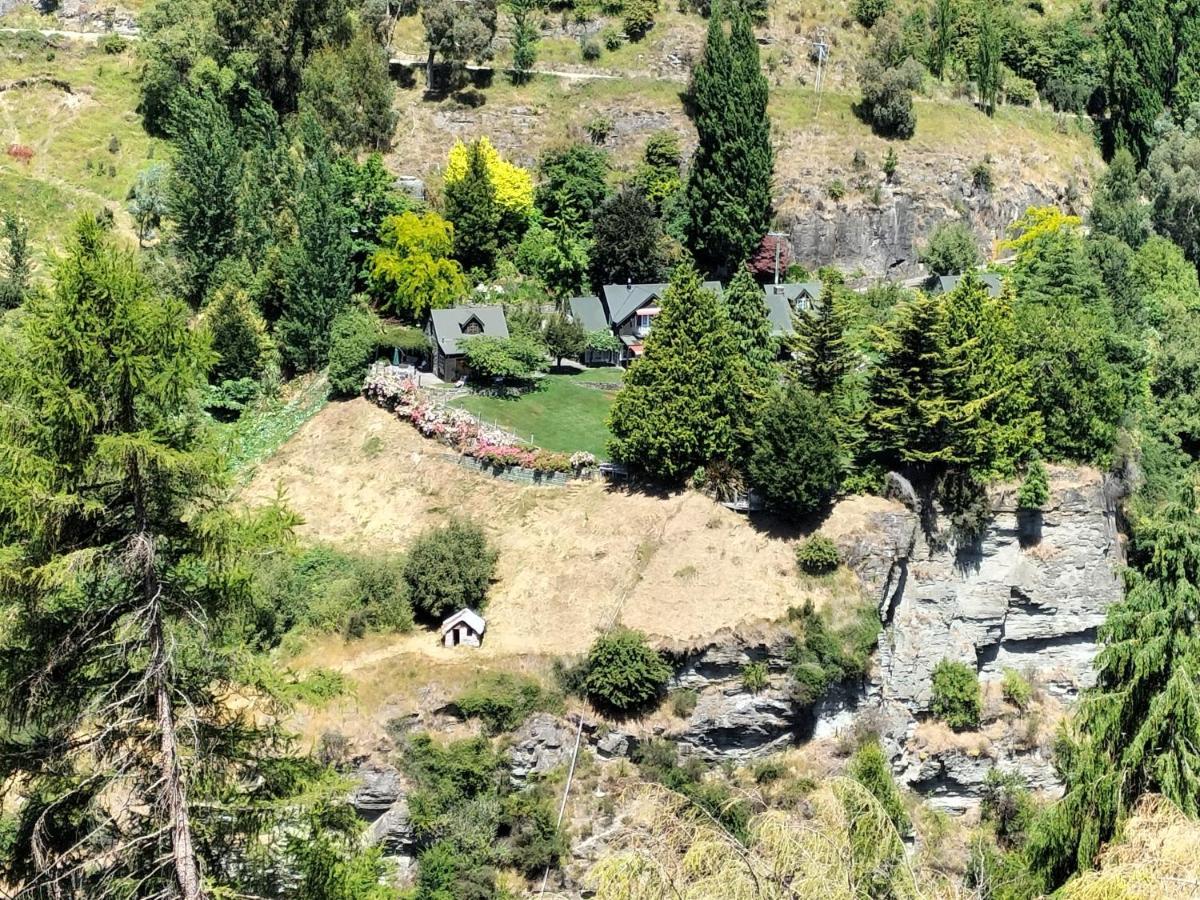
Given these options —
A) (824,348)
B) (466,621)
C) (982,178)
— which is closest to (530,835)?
(466,621)

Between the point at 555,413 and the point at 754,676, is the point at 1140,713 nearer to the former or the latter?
the point at 754,676

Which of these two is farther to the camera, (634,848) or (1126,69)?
(1126,69)

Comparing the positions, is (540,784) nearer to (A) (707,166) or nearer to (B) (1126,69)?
(A) (707,166)

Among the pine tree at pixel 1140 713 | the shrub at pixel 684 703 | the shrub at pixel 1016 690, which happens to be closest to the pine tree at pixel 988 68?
the shrub at pixel 1016 690

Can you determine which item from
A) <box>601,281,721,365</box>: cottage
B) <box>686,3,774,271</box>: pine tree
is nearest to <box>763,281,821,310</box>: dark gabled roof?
<box>686,3,774,271</box>: pine tree

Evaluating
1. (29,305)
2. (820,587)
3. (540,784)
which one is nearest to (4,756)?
(29,305)

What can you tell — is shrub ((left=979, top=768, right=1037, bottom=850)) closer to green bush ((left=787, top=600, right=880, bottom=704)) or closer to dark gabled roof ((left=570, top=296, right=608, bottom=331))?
green bush ((left=787, top=600, right=880, bottom=704))

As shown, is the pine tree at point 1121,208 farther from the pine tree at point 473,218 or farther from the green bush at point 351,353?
the green bush at point 351,353
